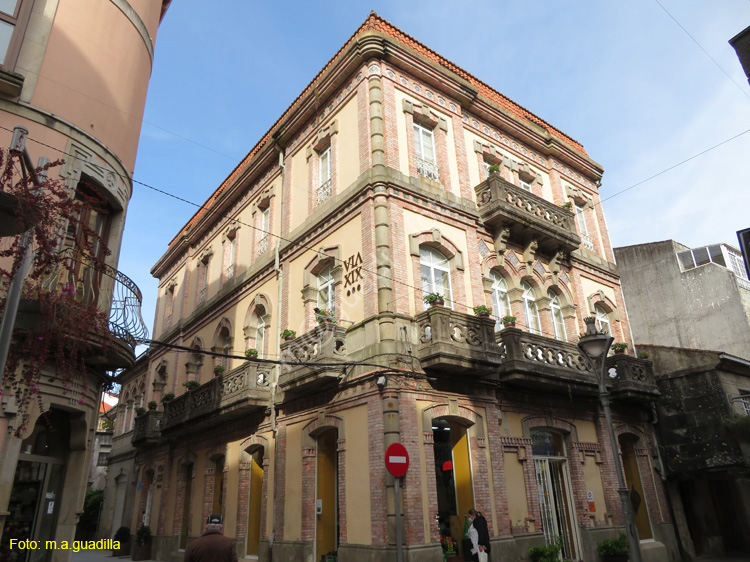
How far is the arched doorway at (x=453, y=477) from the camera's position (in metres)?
13.0

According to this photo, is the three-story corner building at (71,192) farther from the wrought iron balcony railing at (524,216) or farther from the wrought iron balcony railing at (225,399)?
the wrought iron balcony railing at (524,216)

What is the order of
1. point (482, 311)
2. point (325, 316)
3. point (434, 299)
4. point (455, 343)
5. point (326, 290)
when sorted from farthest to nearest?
point (326, 290) → point (325, 316) → point (482, 311) → point (434, 299) → point (455, 343)

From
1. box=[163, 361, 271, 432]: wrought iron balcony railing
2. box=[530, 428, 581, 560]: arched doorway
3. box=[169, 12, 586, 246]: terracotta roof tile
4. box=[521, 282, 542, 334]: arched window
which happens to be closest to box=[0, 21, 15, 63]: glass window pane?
box=[169, 12, 586, 246]: terracotta roof tile

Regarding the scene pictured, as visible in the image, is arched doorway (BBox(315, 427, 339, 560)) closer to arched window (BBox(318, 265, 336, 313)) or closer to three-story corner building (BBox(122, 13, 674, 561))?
three-story corner building (BBox(122, 13, 674, 561))

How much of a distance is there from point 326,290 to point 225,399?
4855 mm

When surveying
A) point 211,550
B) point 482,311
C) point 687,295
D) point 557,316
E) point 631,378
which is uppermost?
point 687,295

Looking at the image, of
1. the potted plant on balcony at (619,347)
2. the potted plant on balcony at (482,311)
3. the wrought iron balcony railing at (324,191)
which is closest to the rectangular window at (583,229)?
the potted plant on balcony at (619,347)

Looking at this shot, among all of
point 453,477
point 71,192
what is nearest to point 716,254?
point 453,477

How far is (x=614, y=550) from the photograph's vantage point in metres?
14.1

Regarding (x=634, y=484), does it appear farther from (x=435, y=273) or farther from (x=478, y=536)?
(x=435, y=273)

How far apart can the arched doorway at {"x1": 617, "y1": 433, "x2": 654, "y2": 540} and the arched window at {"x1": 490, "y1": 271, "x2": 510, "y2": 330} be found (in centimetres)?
583

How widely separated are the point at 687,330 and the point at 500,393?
1286 centimetres

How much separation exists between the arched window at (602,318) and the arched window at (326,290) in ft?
33.0

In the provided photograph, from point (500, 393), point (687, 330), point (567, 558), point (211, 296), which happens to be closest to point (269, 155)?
point (211, 296)
